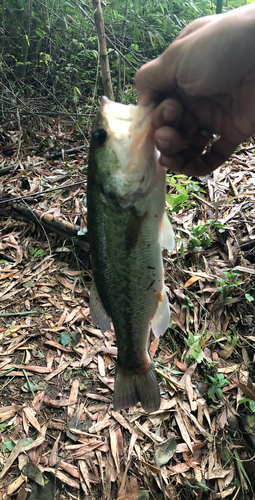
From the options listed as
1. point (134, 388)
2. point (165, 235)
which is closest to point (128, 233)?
point (165, 235)

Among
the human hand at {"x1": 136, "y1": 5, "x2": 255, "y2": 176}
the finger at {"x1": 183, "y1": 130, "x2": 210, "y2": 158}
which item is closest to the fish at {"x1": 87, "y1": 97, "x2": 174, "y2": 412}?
the human hand at {"x1": 136, "y1": 5, "x2": 255, "y2": 176}

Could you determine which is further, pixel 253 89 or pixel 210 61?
pixel 253 89

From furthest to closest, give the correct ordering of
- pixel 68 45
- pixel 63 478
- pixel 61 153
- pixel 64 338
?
pixel 68 45
pixel 61 153
pixel 64 338
pixel 63 478

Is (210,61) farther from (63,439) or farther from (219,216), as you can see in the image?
(63,439)

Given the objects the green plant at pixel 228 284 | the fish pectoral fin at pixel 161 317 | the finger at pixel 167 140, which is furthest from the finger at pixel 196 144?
the green plant at pixel 228 284

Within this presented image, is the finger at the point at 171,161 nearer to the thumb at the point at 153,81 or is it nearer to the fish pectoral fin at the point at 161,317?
the thumb at the point at 153,81

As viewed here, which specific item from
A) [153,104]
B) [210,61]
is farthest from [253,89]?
[153,104]

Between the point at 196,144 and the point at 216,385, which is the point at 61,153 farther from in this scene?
the point at 216,385
